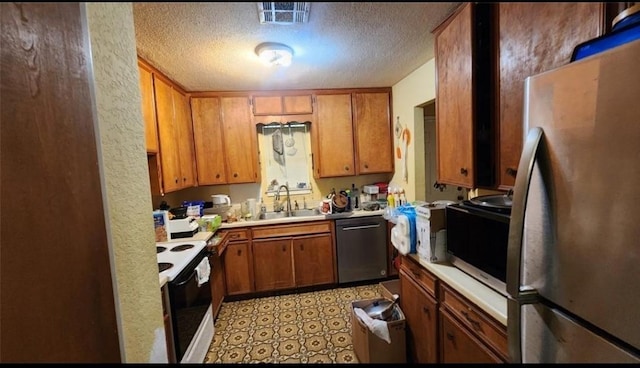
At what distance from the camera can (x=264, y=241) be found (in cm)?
256

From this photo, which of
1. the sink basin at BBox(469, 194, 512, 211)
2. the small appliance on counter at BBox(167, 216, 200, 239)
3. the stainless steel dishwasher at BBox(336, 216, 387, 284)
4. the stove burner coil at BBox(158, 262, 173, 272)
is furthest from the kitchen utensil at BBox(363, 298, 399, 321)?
the small appliance on counter at BBox(167, 216, 200, 239)

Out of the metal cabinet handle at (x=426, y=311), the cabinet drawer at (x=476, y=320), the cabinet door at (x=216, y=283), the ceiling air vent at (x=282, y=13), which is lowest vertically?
the cabinet door at (x=216, y=283)

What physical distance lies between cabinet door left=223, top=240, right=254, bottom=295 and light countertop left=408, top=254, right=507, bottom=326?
1.74m

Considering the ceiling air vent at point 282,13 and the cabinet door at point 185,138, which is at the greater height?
the ceiling air vent at point 282,13

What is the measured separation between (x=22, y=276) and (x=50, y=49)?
354mm

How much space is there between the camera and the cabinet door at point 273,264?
2.56 meters

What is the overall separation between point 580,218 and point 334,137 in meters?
2.43

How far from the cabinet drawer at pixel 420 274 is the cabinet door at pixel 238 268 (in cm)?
156

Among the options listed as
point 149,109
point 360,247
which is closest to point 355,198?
point 360,247

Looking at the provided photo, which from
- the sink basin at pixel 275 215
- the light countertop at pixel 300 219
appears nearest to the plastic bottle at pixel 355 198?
the light countertop at pixel 300 219

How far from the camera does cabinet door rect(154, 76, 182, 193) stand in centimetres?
194

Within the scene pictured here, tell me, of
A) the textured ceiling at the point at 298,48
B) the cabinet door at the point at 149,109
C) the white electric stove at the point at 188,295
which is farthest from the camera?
the cabinet door at the point at 149,109

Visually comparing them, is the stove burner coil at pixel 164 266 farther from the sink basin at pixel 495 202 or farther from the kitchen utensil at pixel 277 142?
the kitchen utensil at pixel 277 142

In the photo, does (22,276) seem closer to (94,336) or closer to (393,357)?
(94,336)
